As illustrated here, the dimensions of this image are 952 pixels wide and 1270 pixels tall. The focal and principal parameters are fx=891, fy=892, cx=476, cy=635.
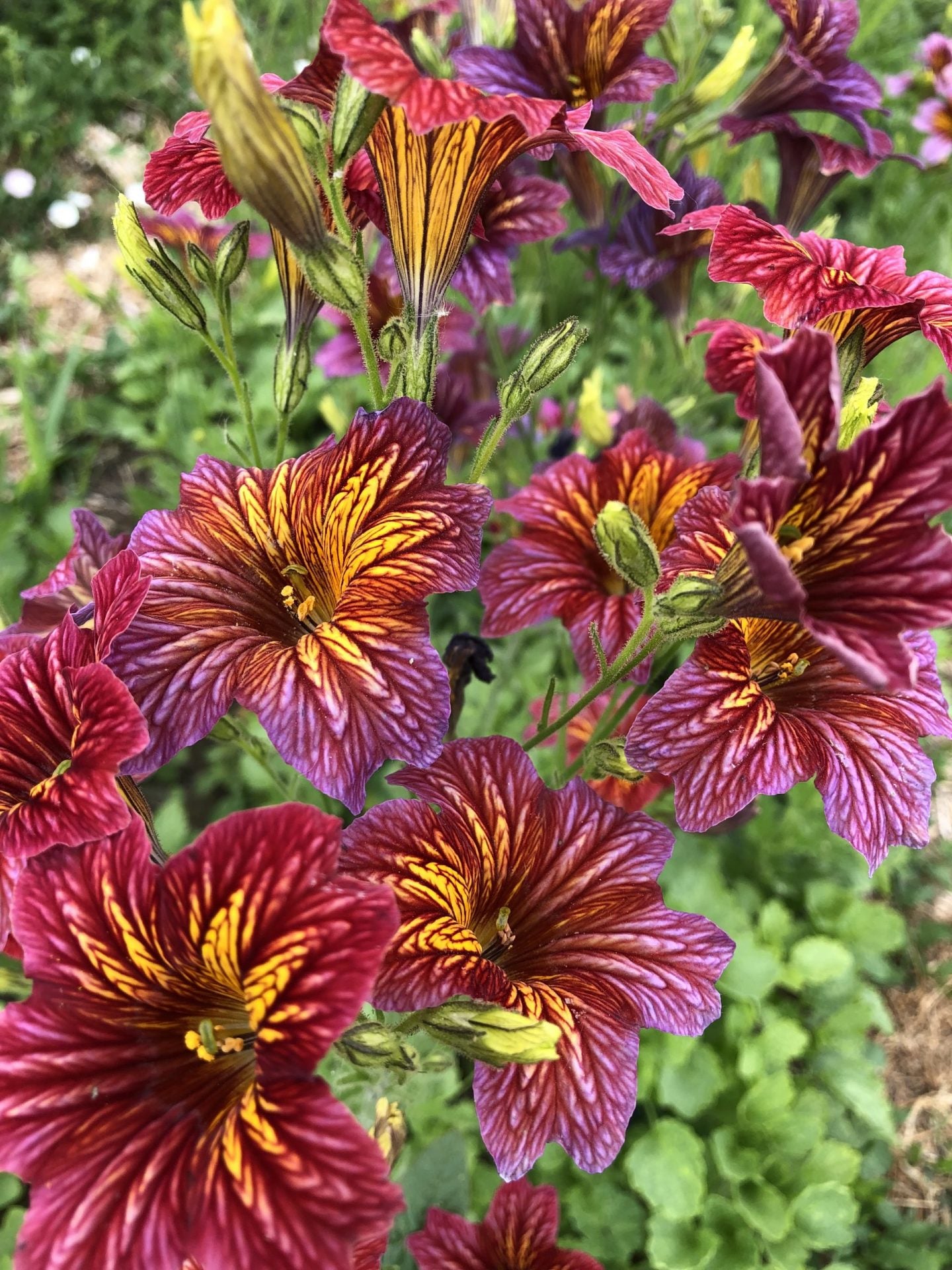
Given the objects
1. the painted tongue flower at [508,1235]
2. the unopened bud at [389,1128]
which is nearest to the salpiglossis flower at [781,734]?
the unopened bud at [389,1128]

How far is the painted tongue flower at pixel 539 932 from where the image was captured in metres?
1.05

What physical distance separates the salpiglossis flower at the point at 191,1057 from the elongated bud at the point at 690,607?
18.7 inches

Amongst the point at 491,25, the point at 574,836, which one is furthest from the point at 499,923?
the point at 491,25

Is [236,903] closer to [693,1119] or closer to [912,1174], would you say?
[693,1119]

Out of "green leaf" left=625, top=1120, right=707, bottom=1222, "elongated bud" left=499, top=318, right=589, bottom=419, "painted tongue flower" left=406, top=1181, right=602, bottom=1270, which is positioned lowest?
"green leaf" left=625, top=1120, right=707, bottom=1222

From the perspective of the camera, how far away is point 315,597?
1.33 metres

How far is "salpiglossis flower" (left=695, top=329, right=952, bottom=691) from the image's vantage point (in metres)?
0.86

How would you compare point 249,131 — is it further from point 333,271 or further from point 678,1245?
point 678,1245

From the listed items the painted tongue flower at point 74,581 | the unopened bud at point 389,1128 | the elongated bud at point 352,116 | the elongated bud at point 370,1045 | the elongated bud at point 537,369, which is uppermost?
the elongated bud at point 352,116

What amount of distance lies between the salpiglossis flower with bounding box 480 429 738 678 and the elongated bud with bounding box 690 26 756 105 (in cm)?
82

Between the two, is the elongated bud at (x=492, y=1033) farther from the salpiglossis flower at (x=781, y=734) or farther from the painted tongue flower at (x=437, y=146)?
the painted tongue flower at (x=437, y=146)

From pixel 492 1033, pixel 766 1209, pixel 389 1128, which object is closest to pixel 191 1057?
pixel 492 1033

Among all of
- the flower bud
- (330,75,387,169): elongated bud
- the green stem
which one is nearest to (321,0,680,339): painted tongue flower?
(330,75,387,169): elongated bud

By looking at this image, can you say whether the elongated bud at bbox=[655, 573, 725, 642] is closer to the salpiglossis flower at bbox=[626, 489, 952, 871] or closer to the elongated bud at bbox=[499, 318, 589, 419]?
the salpiglossis flower at bbox=[626, 489, 952, 871]
